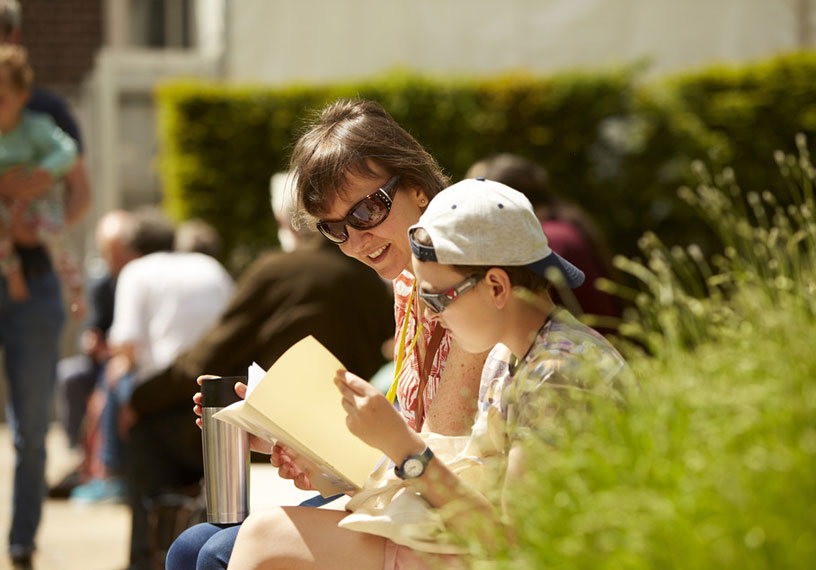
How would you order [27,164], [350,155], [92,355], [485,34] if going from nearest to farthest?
[350,155] < [27,164] < [92,355] < [485,34]

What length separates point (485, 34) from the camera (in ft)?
41.5

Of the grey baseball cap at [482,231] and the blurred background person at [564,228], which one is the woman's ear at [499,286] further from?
the blurred background person at [564,228]

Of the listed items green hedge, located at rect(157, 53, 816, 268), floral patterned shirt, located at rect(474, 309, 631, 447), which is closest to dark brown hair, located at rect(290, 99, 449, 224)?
floral patterned shirt, located at rect(474, 309, 631, 447)

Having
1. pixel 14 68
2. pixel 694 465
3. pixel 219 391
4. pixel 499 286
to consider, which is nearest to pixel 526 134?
pixel 14 68

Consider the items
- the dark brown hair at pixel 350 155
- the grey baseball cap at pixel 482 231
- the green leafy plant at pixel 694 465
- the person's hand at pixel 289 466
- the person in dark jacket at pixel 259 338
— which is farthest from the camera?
the person in dark jacket at pixel 259 338

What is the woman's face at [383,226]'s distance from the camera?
2684mm

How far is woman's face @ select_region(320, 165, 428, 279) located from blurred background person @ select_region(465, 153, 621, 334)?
195 centimetres

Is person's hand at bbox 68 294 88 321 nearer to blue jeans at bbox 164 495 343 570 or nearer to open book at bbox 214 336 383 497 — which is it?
blue jeans at bbox 164 495 343 570

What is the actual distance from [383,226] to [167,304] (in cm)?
321

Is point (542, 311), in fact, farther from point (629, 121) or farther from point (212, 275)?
point (629, 121)

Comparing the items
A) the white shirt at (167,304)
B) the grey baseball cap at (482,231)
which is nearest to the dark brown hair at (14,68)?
the white shirt at (167,304)

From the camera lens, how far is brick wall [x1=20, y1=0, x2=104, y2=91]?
13.3 meters

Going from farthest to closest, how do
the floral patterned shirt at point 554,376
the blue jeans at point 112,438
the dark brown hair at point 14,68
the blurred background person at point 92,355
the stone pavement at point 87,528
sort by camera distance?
1. the blurred background person at point 92,355
2. the blue jeans at point 112,438
3. the dark brown hair at point 14,68
4. the stone pavement at point 87,528
5. the floral patterned shirt at point 554,376

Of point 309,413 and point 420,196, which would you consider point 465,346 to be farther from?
point 420,196
